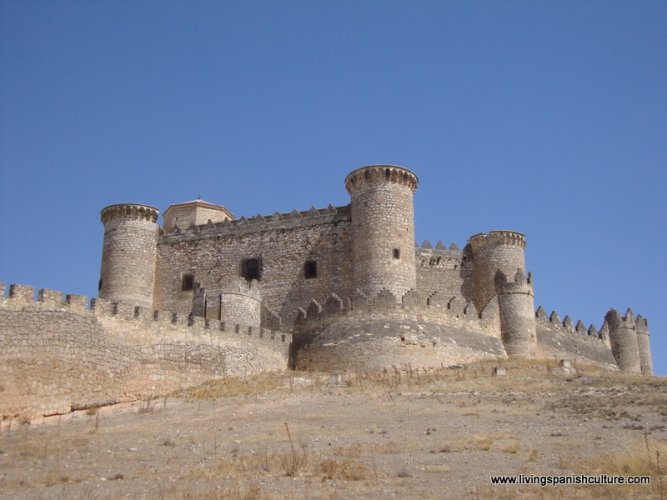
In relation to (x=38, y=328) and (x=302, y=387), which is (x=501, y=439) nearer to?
(x=302, y=387)

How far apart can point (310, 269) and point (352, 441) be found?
61.6ft

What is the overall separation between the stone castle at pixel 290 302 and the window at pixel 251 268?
0.07m

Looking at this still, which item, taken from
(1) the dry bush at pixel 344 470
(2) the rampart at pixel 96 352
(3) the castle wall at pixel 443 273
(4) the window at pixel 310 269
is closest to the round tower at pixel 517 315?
(3) the castle wall at pixel 443 273

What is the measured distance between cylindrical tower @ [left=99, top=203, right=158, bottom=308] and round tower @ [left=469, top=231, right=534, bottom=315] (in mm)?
13708

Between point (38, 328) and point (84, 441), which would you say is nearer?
point (84, 441)

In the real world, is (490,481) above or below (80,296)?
below

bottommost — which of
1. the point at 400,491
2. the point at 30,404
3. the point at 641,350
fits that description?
the point at 400,491

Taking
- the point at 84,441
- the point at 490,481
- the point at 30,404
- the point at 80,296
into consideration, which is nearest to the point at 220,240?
the point at 80,296

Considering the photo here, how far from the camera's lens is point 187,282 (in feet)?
115

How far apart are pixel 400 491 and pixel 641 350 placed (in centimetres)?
3551

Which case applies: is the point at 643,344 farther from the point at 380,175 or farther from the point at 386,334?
the point at 386,334

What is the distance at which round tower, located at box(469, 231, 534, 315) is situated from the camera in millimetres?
34875

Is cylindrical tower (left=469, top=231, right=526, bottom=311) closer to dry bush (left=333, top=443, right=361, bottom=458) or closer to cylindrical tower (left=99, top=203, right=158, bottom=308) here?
cylindrical tower (left=99, top=203, right=158, bottom=308)

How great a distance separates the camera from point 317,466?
1314 cm
